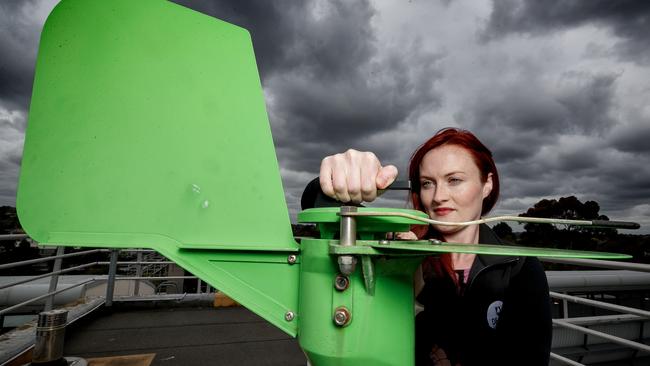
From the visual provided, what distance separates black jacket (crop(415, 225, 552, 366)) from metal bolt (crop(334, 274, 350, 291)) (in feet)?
2.64

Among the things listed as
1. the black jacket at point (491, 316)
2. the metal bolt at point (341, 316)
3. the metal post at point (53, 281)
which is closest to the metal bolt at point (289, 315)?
the metal bolt at point (341, 316)

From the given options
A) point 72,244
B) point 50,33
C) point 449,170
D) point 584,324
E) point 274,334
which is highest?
point 50,33

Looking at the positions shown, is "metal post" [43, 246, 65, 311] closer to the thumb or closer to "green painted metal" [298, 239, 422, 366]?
"green painted metal" [298, 239, 422, 366]

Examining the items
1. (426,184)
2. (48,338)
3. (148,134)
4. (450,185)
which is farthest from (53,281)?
→ (450,185)

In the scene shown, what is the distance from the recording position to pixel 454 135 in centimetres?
153

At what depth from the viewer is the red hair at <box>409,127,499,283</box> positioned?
56.7 inches

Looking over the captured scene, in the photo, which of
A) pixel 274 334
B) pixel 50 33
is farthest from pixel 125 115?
pixel 274 334

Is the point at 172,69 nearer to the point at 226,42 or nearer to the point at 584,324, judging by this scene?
the point at 226,42

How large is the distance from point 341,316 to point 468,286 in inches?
38.6

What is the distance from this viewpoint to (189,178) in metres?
0.66

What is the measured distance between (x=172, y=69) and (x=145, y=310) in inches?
169

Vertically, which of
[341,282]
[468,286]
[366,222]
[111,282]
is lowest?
[111,282]

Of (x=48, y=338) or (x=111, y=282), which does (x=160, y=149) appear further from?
(x=111, y=282)

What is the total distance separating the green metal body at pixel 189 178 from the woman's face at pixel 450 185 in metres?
0.81
